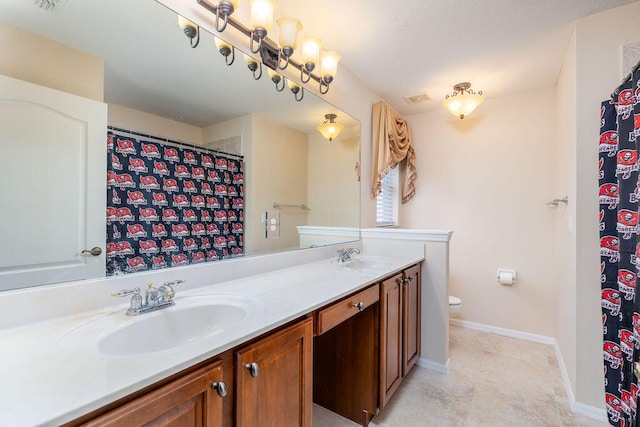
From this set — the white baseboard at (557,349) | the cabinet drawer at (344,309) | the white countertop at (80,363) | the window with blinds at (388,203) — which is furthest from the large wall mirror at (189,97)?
the white baseboard at (557,349)

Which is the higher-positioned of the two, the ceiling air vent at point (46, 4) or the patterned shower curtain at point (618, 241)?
the ceiling air vent at point (46, 4)

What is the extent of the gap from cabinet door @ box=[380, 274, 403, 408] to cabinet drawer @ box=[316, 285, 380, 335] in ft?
0.38

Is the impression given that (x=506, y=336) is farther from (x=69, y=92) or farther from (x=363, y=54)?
(x=69, y=92)

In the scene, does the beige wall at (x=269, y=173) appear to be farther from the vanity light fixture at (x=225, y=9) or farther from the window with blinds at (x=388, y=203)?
the window with blinds at (x=388, y=203)

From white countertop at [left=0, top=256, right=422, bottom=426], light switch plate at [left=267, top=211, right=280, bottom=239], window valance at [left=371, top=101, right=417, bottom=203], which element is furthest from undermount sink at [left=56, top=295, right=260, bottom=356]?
window valance at [left=371, top=101, right=417, bottom=203]

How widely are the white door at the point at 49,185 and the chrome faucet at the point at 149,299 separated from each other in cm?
16

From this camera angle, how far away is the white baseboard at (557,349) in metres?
1.64

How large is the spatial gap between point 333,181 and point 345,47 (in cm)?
98

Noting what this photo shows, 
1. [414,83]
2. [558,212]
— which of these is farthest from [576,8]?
[558,212]

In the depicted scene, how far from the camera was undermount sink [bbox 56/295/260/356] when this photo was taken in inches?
30.4

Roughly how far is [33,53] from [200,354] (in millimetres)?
1059

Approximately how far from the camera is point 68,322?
854 millimetres

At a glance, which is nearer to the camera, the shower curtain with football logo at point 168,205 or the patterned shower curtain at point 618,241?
the shower curtain with football logo at point 168,205

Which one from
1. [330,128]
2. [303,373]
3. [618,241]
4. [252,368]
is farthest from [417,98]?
[252,368]
